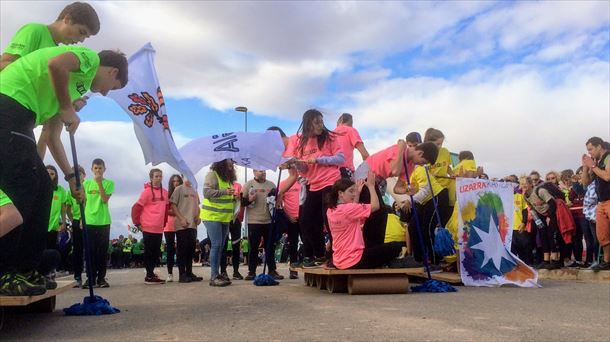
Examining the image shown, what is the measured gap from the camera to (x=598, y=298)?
231 inches

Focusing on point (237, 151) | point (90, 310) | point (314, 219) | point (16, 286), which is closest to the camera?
point (16, 286)

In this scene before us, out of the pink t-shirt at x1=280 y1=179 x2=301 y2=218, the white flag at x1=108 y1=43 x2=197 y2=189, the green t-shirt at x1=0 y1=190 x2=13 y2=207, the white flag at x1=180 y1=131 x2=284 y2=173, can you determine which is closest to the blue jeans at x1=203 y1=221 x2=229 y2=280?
the white flag at x1=180 y1=131 x2=284 y2=173

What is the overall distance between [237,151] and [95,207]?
2126 mm

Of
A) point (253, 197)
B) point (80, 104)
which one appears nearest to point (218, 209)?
point (253, 197)

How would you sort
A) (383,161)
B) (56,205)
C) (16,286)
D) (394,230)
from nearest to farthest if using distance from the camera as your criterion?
(16,286) → (383,161) → (56,205) → (394,230)

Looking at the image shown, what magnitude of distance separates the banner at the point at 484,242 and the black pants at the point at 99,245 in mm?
4859

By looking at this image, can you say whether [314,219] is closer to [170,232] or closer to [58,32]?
[58,32]

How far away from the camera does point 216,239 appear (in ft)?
26.9

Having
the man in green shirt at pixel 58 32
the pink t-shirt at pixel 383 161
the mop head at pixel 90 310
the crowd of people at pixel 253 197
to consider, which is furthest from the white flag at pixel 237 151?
the man in green shirt at pixel 58 32

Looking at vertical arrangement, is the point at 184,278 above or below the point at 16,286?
below

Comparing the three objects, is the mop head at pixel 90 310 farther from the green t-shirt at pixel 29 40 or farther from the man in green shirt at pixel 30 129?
the green t-shirt at pixel 29 40

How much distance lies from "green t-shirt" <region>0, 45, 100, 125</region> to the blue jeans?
4244mm

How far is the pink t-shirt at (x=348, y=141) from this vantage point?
6.96m

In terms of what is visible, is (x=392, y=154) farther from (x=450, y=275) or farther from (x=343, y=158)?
(x=450, y=275)
